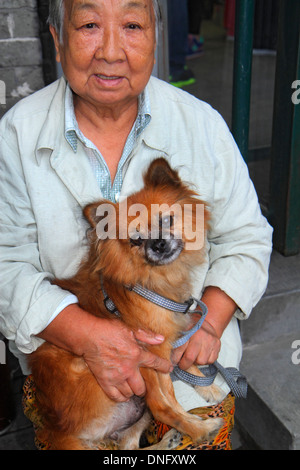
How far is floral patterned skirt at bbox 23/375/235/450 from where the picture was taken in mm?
1967

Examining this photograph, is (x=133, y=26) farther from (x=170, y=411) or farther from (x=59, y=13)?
(x=170, y=411)

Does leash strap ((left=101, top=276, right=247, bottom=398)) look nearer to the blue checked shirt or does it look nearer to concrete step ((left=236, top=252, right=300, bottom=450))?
the blue checked shirt

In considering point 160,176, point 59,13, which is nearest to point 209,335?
point 160,176

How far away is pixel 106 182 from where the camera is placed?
Answer: 2.08m

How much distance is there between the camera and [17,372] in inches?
126

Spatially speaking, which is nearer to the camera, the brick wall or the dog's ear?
the dog's ear

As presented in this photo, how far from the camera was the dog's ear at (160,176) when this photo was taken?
197 centimetres

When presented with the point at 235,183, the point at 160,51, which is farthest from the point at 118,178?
the point at 160,51

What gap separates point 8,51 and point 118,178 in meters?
1.17

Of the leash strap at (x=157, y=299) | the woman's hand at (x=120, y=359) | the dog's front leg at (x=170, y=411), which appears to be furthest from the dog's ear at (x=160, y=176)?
the dog's front leg at (x=170, y=411)

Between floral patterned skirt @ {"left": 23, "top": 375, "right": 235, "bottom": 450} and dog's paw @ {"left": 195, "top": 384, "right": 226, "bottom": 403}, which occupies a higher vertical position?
dog's paw @ {"left": 195, "top": 384, "right": 226, "bottom": 403}

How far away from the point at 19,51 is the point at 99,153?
1.10 metres

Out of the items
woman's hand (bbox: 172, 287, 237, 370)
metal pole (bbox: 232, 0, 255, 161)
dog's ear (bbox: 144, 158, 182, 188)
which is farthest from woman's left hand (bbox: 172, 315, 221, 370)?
metal pole (bbox: 232, 0, 255, 161)

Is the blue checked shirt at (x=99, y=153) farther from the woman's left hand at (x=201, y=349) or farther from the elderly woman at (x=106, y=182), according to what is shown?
the woman's left hand at (x=201, y=349)
